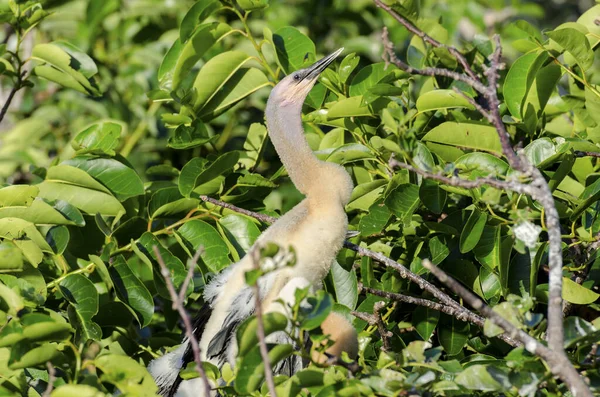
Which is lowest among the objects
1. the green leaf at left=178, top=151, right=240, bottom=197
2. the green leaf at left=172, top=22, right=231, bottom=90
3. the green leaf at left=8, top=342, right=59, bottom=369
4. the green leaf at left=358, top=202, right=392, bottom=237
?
the green leaf at left=358, top=202, right=392, bottom=237

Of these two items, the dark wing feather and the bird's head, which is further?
the bird's head

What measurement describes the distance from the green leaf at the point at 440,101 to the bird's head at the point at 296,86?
37cm

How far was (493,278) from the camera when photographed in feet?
7.68

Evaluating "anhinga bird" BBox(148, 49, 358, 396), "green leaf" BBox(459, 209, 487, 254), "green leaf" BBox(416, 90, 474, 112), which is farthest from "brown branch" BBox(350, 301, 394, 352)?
"green leaf" BBox(416, 90, 474, 112)

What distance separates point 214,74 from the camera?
276cm

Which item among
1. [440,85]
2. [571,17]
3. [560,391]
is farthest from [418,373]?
[571,17]

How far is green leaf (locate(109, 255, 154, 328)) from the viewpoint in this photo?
2.47 meters

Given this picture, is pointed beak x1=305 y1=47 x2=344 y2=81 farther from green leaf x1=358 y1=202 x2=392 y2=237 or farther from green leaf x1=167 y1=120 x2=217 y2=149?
green leaf x1=358 y1=202 x2=392 y2=237

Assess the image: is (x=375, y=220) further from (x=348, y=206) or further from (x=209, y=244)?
(x=209, y=244)

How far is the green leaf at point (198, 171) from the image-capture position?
260cm

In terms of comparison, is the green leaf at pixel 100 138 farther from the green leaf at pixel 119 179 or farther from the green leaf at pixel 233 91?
the green leaf at pixel 233 91

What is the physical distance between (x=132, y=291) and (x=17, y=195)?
44cm

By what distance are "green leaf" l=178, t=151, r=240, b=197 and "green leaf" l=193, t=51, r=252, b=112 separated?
0.24 metres

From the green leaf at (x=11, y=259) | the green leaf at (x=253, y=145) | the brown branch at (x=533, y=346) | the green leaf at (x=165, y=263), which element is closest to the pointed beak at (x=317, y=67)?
the green leaf at (x=253, y=145)
